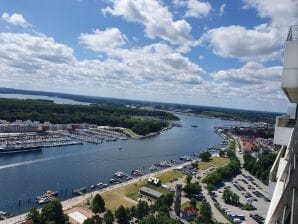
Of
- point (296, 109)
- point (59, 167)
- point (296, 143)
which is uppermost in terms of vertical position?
point (296, 109)

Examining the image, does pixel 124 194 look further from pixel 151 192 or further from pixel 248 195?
pixel 248 195

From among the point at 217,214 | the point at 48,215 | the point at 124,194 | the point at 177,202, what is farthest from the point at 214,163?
the point at 48,215

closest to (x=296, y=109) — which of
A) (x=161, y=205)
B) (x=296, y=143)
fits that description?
(x=296, y=143)

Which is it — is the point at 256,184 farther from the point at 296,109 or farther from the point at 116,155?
the point at 296,109

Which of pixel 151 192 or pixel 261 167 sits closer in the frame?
pixel 151 192

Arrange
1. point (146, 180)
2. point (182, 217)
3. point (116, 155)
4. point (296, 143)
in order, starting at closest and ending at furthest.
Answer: point (296, 143), point (182, 217), point (146, 180), point (116, 155)

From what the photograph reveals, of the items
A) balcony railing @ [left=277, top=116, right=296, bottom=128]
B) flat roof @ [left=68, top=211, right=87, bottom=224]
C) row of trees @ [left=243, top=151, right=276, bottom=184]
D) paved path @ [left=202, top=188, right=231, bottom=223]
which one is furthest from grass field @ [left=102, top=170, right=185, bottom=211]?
balcony railing @ [left=277, top=116, right=296, bottom=128]

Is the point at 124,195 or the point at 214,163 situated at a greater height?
the point at 214,163
